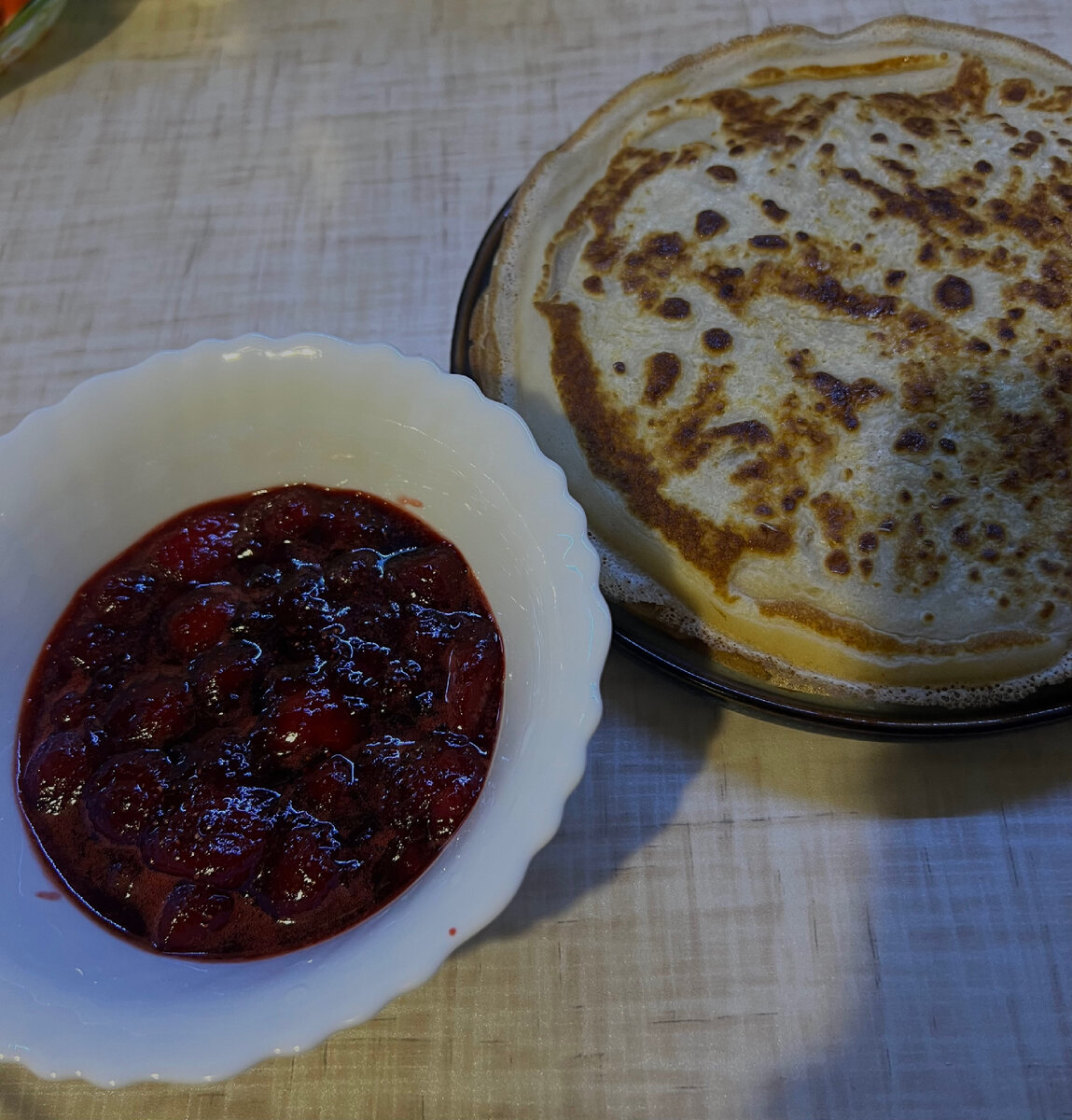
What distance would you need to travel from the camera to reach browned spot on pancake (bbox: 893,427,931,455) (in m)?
1.47

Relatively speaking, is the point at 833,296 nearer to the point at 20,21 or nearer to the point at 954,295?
the point at 954,295

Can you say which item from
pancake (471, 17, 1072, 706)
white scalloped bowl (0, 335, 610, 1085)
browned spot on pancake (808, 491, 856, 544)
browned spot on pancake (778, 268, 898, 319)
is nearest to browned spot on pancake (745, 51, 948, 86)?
pancake (471, 17, 1072, 706)

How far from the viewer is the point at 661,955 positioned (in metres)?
1.42

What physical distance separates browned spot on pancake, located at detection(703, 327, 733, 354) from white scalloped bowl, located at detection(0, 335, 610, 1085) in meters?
0.45

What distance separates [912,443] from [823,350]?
0.22 m

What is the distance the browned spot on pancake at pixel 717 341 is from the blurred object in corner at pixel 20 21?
76.0 inches

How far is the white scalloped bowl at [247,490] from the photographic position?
1.00 metres

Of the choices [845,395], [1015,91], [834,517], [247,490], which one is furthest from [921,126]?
[247,490]

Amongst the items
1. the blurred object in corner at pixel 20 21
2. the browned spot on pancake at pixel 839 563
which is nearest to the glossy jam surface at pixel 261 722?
the browned spot on pancake at pixel 839 563

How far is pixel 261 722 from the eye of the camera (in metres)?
1.18

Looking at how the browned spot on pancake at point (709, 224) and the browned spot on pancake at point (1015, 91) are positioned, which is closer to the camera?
the browned spot on pancake at point (709, 224)

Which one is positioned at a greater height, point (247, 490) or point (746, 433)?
point (247, 490)

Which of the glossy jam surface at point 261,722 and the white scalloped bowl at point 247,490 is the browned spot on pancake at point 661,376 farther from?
the glossy jam surface at point 261,722

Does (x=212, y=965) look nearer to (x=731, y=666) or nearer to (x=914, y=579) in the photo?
(x=731, y=666)
